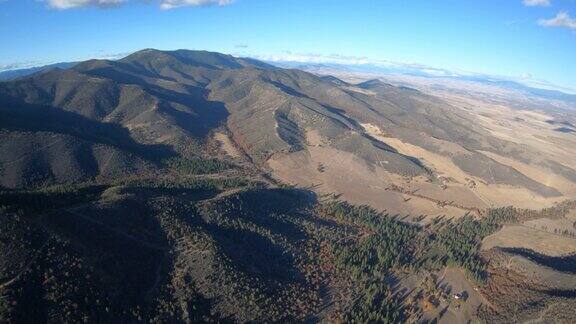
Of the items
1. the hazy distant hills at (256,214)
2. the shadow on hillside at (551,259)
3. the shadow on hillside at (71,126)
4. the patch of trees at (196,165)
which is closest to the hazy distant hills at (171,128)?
the shadow on hillside at (71,126)

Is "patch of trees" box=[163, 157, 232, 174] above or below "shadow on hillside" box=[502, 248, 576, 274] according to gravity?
above

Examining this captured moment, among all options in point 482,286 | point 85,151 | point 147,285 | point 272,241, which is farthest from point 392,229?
point 85,151

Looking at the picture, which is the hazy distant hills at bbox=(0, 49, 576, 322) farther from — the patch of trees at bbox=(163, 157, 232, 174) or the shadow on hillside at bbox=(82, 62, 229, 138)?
the shadow on hillside at bbox=(82, 62, 229, 138)

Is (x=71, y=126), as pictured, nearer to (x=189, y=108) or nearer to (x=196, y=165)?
(x=189, y=108)

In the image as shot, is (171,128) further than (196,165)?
Yes

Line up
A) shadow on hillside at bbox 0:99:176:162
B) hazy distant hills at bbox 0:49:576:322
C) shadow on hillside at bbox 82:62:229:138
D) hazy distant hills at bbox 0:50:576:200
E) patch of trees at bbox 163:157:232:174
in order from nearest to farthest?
hazy distant hills at bbox 0:49:576:322, hazy distant hills at bbox 0:50:576:200, patch of trees at bbox 163:157:232:174, shadow on hillside at bbox 0:99:176:162, shadow on hillside at bbox 82:62:229:138

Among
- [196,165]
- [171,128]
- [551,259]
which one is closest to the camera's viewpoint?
[551,259]

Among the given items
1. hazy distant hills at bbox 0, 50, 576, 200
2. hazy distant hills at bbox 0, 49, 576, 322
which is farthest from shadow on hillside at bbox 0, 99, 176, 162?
hazy distant hills at bbox 0, 49, 576, 322

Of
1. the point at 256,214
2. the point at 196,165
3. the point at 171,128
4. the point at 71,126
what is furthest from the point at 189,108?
the point at 256,214

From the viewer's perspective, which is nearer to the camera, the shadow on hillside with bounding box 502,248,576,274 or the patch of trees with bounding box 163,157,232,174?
the shadow on hillside with bounding box 502,248,576,274

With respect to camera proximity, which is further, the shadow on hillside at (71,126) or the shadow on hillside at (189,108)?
the shadow on hillside at (189,108)

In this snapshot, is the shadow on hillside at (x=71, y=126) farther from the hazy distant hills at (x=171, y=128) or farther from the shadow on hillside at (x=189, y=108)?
the shadow on hillside at (x=189, y=108)
